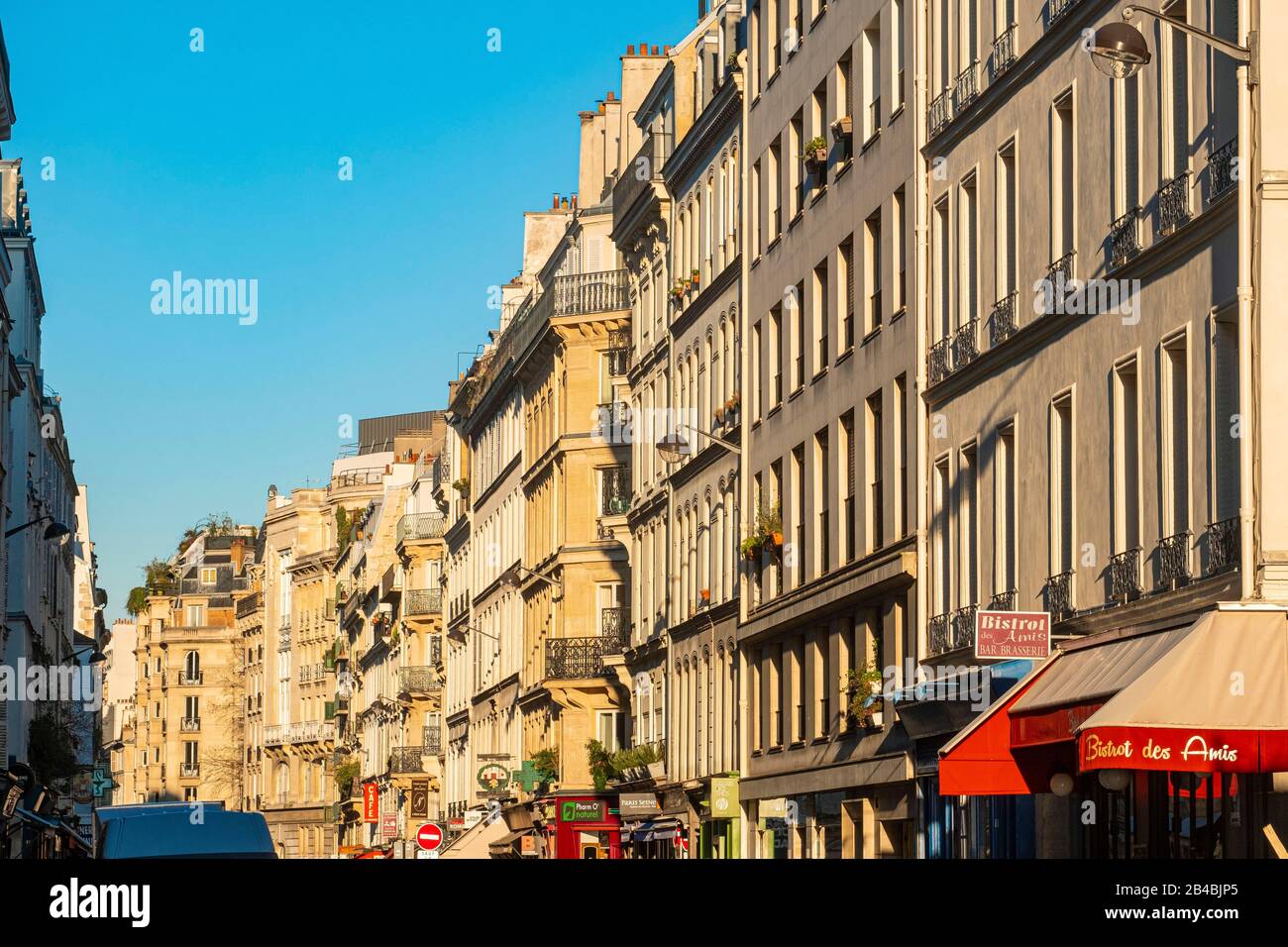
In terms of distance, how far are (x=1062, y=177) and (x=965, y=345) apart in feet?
14.5

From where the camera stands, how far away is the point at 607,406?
67.3 metres

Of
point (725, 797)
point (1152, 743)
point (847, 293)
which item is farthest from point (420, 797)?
point (1152, 743)

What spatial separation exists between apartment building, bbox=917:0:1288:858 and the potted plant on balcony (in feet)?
21.8

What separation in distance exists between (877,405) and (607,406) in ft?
100

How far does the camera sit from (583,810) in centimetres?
6028

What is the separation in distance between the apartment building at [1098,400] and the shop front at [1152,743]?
45 millimetres

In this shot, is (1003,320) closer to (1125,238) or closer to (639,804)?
(1125,238)

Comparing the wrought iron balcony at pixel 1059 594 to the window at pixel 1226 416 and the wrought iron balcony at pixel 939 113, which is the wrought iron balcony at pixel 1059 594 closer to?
the window at pixel 1226 416

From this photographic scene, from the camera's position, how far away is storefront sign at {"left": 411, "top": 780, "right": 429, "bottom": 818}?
98938 mm

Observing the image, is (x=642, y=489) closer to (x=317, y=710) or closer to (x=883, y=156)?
(x=883, y=156)

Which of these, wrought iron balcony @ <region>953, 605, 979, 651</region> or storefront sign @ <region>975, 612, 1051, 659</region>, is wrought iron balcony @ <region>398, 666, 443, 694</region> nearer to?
wrought iron balcony @ <region>953, 605, 979, 651</region>

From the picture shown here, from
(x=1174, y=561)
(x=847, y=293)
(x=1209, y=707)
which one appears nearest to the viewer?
(x=1209, y=707)

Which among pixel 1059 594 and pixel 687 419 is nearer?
pixel 1059 594
